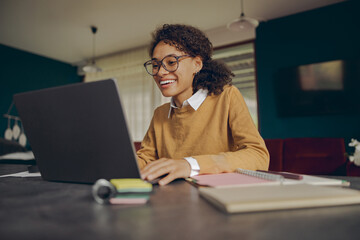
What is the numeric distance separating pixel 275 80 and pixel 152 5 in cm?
209

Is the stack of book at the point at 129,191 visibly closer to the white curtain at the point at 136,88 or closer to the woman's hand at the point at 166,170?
the woman's hand at the point at 166,170

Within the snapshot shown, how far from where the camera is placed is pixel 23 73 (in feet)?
16.8

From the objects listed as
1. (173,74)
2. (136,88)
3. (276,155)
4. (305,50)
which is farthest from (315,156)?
(136,88)

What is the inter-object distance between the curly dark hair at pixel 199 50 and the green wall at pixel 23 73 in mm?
4739

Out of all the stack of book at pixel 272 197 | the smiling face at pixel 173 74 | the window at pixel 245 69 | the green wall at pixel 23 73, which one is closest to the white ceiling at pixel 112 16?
the green wall at pixel 23 73

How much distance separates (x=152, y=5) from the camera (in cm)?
339

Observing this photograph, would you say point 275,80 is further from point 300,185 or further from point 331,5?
point 300,185

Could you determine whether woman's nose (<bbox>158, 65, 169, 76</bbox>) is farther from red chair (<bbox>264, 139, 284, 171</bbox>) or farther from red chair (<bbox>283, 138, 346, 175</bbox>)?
red chair (<bbox>283, 138, 346, 175</bbox>)

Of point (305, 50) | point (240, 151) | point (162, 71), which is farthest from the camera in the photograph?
Result: point (305, 50)

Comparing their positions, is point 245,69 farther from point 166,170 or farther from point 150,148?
point 166,170

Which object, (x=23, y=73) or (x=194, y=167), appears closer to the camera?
(x=194, y=167)

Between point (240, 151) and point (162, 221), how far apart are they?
586 millimetres

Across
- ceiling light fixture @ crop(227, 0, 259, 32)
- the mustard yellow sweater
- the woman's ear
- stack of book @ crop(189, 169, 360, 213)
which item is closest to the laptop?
stack of book @ crop(189, 169, 360, 213)

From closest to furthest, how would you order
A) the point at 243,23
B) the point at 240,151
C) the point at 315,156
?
the point at 240,151, the point at 315,156, the point at 243,23
